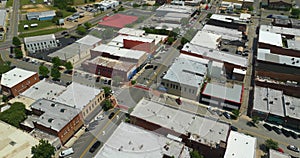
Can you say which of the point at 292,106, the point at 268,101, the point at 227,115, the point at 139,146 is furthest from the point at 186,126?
the point at 292,106

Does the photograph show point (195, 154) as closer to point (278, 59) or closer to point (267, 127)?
point (267, 127)

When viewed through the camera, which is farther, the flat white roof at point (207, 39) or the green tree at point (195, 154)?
the flat white roof at point (207, 39)

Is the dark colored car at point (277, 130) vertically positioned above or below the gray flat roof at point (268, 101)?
below

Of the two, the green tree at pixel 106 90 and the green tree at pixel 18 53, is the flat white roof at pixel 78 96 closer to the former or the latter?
the green tree at pixel 106 90

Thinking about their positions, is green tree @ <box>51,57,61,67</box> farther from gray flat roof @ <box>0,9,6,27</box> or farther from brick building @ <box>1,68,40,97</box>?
gray flat roof @ <box>0,9,6,27</box>

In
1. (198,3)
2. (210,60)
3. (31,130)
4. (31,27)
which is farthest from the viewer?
(198,3)

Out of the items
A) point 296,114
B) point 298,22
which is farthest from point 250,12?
point 296,114

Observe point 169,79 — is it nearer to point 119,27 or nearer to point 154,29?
point 154,29

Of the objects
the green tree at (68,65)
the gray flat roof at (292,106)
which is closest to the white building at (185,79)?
the gray flat roof at (292,106)
